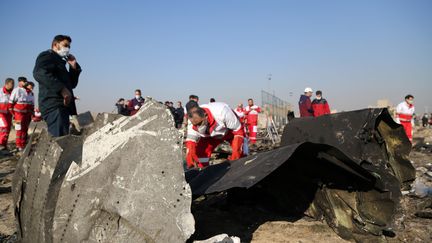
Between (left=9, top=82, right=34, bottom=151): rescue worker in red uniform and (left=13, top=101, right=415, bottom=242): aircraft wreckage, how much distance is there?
6.28m

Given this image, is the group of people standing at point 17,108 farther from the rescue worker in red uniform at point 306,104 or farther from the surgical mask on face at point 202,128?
the rescue worker in red uniform at point 306,104

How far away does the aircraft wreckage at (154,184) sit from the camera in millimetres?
2113

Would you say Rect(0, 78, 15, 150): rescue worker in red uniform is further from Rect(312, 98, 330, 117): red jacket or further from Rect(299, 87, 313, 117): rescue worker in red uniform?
Rect(312, 98, 330, 117): red jacket

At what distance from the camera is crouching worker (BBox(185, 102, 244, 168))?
4.70 metres

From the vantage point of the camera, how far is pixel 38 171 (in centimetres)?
255

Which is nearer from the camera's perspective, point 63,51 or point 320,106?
point 63,51

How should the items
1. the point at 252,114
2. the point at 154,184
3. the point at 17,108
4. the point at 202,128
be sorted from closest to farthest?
the point at 154,184, the point at 202,128, the point at 17,108, the point at 252,114

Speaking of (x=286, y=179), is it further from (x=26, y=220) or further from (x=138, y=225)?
(x=26, y=220)

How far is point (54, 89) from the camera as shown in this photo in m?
3.77

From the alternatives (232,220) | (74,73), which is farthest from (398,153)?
(74,73)

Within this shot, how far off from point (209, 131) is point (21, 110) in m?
5.93

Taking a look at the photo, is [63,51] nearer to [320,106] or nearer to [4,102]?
[4,102]

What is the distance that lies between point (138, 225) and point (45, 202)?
772 mm

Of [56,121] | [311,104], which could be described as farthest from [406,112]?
[56,121]
